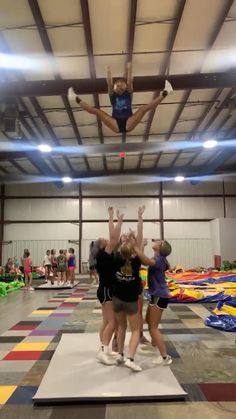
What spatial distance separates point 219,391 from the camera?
3.82 m

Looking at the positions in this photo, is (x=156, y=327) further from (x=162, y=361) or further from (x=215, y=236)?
(x=215, y=236)

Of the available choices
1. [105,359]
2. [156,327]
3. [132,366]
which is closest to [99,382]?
[132,366]

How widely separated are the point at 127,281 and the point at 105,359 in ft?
3.52

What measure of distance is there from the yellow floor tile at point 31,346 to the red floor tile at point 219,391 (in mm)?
2560

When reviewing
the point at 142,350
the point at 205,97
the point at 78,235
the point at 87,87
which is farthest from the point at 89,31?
the point at 78,235

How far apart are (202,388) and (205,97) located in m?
8.44

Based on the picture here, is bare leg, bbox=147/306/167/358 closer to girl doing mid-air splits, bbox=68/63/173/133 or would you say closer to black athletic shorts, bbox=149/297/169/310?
black athletic shorts, bbox=149/297/169/310

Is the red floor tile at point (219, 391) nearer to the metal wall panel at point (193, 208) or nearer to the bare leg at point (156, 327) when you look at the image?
the bare leg at point (156, 327)

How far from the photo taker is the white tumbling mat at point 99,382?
11.8 feet

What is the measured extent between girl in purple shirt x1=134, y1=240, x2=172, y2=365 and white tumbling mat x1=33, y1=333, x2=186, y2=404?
0.79 ft

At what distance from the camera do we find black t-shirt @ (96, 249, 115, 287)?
448 cm

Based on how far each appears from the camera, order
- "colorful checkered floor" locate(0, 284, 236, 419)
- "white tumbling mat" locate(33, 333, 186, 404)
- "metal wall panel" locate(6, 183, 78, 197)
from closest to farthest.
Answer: "colorful checkered floor" locate(0, 284, 236, 419), "white tumbling mat" locate(33, 333, 186, 404), "metal wall panel" locate(6, 183, 78, 197)

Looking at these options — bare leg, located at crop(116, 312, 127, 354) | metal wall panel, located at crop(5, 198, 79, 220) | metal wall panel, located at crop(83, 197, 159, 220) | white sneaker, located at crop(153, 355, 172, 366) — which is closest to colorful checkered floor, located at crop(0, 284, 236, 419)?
white sneaker, located at crop(153, 355, 172, 366)

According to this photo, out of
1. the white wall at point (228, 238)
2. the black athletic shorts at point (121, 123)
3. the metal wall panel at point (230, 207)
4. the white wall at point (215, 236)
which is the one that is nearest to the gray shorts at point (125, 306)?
the black athletic shorts at point (121, 123)
